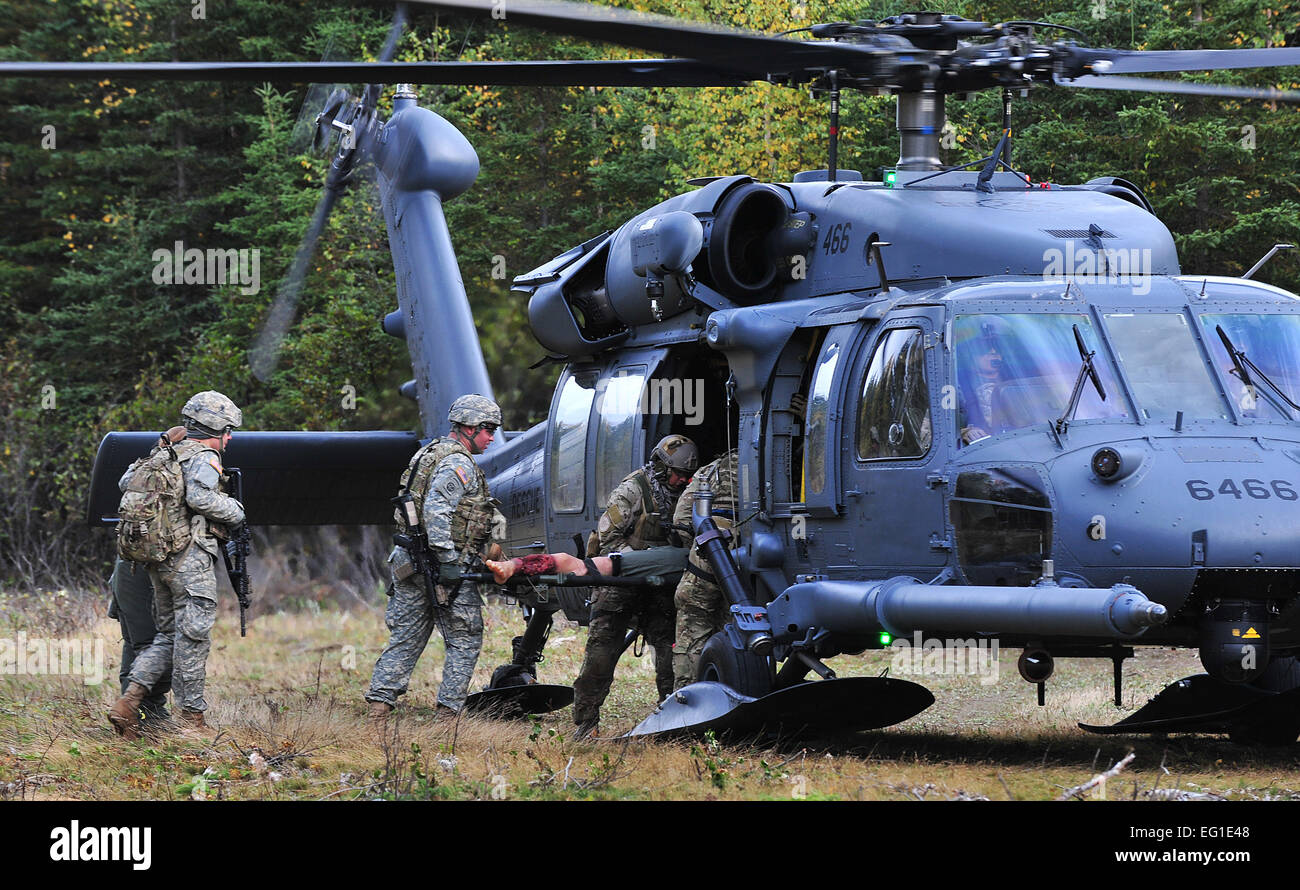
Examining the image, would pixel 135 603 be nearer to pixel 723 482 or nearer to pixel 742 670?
pixel 723 482

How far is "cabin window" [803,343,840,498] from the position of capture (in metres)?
8.50

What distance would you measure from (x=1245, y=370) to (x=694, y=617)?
3287 millimetres

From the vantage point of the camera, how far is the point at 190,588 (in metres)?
9.30

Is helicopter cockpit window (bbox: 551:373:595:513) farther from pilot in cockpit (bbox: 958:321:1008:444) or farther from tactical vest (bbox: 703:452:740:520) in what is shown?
pilot in cockpit (bbox: 958:321:1008:444)

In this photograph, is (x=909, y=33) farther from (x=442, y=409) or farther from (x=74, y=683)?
(x=74, y=683)

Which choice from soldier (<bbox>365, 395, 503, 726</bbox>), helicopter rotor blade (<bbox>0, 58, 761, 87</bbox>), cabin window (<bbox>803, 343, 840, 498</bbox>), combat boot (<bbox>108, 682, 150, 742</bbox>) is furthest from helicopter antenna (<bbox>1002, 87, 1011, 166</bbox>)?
combat boot (<bbox>108, 682, 150, 742</bbox>)

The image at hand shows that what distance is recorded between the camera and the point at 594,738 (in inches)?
362

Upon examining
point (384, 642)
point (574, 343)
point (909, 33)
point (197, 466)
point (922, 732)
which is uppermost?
point (909, 33)

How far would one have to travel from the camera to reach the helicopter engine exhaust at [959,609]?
6.59 metres

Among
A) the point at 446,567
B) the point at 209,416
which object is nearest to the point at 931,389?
the point at 446,567

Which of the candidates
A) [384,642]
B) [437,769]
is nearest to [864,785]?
[437,769]

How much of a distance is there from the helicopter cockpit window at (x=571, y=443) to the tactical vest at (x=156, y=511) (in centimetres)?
270

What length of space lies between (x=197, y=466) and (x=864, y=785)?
14.3 ft
